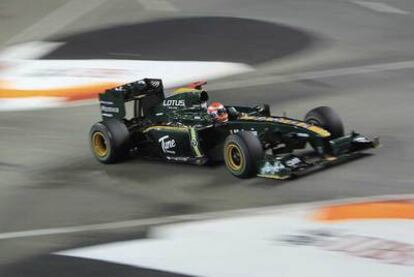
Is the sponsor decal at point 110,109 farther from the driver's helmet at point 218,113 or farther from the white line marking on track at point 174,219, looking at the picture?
the white line marking on track at point 174,219

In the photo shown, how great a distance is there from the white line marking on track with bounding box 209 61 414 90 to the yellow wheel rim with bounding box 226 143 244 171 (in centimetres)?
520

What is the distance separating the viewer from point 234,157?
336 inches

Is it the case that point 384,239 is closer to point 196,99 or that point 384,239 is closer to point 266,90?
point 196,99

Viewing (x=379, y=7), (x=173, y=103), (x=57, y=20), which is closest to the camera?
(x=173, y=103)

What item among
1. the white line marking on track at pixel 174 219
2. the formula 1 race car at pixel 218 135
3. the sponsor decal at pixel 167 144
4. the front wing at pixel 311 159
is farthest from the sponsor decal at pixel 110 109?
the white line marking on track at pixel 174 219

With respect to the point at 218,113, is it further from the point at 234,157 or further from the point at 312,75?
the point at 312,75

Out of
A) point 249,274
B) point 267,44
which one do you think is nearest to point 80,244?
point 249,274

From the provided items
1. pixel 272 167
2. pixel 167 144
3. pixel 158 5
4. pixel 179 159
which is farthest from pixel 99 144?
pixel 158 5

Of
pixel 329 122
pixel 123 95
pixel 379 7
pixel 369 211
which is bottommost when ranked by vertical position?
pixel 369 211

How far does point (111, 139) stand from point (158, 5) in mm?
12591

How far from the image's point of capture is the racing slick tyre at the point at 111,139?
951 cm

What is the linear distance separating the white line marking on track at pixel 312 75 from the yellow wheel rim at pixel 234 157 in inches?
205

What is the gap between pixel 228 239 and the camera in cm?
678

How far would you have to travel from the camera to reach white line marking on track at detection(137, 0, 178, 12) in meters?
21.0
